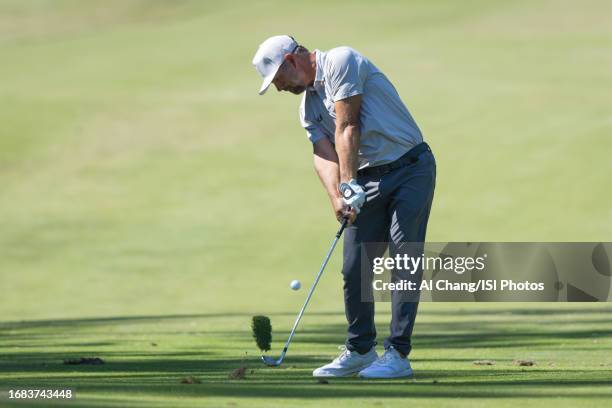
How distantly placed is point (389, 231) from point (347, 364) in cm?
78

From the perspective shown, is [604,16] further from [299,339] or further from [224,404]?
[224,404]

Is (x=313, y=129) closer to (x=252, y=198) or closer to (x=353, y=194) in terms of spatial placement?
(x=353, y=194)

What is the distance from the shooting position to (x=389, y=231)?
27.3ft

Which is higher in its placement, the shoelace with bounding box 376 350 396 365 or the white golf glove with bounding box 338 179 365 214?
the white golf glove with bounding box 338 179 365 214

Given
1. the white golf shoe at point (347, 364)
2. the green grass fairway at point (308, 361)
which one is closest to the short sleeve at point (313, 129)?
the white golf shoe at point (347, 364)

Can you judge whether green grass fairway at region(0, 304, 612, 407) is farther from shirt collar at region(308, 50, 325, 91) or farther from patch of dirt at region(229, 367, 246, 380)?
shirt collar at region(308, 50, 325, 91)

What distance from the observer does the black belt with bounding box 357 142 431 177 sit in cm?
820

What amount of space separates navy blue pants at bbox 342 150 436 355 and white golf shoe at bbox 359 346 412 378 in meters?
0.08

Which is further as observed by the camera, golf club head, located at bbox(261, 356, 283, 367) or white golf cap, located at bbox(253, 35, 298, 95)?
golf club head, located at bbox(261, 356, 283, 367)

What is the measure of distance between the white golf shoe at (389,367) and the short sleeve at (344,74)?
1406mm

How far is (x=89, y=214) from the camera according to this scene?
2823 centimetres

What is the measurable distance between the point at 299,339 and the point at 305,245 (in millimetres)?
13061

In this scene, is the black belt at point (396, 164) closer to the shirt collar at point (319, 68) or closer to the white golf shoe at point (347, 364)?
the shirt collar at point (319, 68)

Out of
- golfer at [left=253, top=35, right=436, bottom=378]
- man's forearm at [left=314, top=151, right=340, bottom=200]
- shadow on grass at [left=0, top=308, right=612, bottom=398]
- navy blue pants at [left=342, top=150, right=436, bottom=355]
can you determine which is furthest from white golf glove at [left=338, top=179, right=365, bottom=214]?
shadow on grass at [left=0, top=308, right=612, bottom=398]
